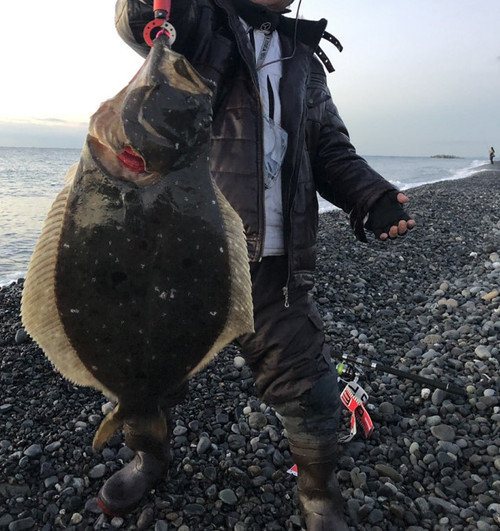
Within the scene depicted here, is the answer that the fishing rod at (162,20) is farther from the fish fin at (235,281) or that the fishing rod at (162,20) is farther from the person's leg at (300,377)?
the person's leg at (300,377)

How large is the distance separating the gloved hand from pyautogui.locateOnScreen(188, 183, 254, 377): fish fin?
1178 millimetres

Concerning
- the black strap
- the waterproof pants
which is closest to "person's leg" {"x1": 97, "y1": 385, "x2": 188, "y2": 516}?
the waterproof pants

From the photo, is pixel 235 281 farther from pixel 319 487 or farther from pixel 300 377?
pixel 319 487

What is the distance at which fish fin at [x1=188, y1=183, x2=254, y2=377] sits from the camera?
200cm

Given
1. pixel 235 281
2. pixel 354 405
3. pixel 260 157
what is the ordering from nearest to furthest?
pixel 235 281
pixel 260 157
pixel 354 405

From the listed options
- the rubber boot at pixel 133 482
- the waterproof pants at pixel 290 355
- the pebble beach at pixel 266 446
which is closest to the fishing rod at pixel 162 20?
the waterproof pants at pixel 290 355

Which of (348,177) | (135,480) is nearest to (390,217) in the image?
(348,177)

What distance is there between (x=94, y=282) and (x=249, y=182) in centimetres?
105

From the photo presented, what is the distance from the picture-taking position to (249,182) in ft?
8.52

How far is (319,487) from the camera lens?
3049mm

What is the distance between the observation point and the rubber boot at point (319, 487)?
9.77 ft

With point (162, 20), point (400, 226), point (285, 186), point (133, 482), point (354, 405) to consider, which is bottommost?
point (133, 482)

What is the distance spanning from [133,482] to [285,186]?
2201mm

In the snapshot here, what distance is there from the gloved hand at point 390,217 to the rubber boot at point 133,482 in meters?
1.94
